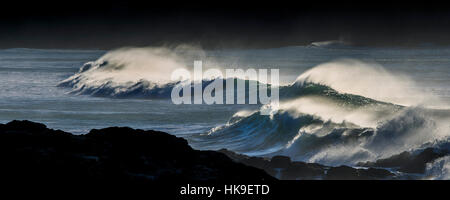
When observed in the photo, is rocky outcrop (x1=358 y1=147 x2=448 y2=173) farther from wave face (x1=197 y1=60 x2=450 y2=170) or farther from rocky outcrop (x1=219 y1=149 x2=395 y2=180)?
rocky outcrop (x1=219 y1=149 x2=395 y2=180)

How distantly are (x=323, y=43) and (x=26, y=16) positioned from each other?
54.3 m

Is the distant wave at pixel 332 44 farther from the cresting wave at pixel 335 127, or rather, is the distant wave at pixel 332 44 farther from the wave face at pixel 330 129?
the wave face at pixel 330 129

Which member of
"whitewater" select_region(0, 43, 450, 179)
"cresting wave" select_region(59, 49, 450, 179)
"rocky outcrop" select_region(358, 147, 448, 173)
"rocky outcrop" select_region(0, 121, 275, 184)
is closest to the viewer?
"rocky outcrop" select_region(0, 121, 275, 184)

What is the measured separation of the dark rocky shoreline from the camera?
9.92 meters

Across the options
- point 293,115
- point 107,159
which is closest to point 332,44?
point 293,115

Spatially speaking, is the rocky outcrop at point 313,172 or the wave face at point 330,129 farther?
the wave face at point 330,129

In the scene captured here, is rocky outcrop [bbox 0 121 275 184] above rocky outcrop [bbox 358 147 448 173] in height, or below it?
above

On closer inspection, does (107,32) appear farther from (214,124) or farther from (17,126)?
(17,126)

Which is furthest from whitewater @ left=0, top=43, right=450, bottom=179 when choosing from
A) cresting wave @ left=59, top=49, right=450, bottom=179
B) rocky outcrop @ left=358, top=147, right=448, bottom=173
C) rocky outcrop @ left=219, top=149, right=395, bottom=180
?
rocky outcrop @ left=219, top=149, right=395, bottom=180

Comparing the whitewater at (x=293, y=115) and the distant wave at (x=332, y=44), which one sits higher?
the distant wave at (x=332, y=44)

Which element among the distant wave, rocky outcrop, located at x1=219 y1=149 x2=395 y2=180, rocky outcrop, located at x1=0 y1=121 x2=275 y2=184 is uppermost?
the distant wave

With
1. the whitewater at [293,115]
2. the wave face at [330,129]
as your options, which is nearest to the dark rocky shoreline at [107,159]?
the whitewater at [293,115]

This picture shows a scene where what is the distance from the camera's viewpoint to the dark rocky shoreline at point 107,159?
992 centimetres
